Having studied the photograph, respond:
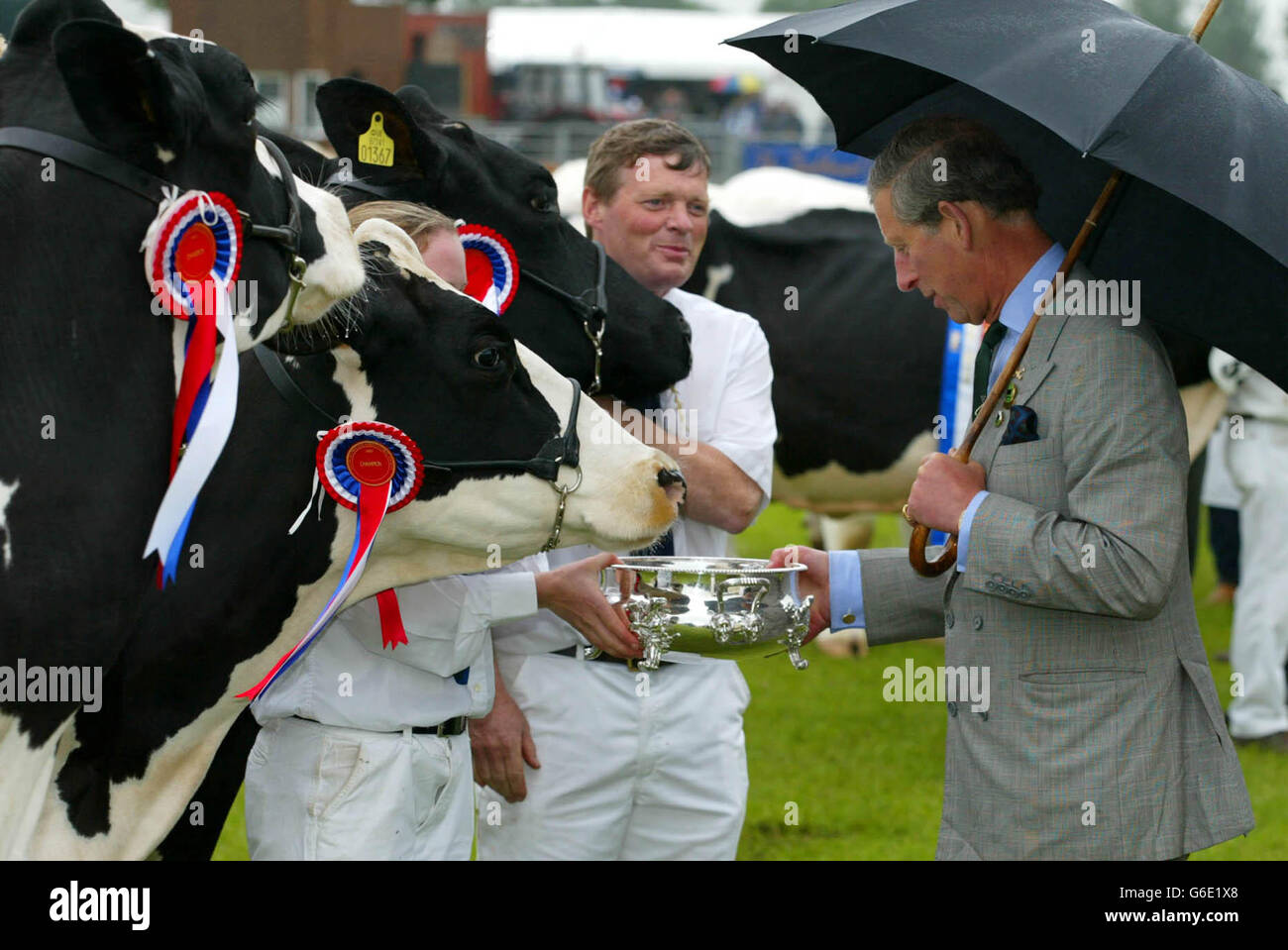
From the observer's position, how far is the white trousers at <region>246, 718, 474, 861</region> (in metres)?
3.07

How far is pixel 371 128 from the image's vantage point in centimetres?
394

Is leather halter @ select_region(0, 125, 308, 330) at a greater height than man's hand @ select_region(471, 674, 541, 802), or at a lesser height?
greater

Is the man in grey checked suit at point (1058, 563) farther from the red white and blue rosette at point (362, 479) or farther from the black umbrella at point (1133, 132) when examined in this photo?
the red white and blue rosette at point (362, 479)

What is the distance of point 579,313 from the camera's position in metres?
4.09

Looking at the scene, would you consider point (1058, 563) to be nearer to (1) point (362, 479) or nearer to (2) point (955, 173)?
(2) point (955, 173)

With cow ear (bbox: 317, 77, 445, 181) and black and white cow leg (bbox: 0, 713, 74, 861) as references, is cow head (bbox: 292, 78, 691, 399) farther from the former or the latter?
black and white cow leg (bbox: 0, 713, 74, 861)

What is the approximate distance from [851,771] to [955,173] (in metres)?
4.35

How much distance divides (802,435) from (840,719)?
1.39m

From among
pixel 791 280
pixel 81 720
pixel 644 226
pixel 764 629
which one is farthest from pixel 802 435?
pixel 81 720

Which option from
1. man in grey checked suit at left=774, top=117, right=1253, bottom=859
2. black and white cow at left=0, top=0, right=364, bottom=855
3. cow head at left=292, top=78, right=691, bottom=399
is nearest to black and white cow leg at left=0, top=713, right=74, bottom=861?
black and white cow at left=0, top=0, right=364, bottom=855

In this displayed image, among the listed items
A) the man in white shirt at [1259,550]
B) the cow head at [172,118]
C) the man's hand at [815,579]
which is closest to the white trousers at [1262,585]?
the man in white shirt at [1259,550]

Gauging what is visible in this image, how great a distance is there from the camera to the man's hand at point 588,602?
3.38 meters

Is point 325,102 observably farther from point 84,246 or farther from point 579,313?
point 84,246

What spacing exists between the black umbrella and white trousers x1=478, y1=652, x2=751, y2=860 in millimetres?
940
